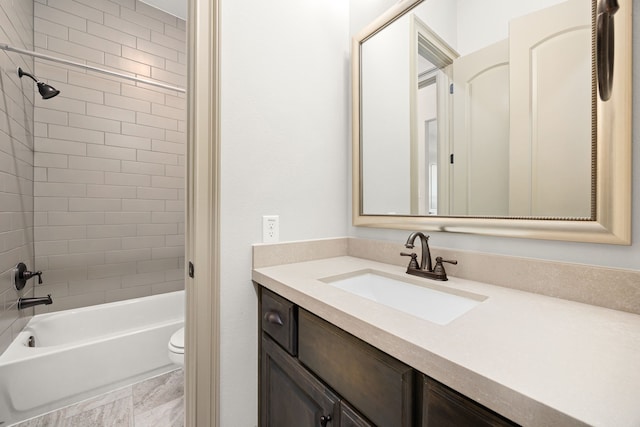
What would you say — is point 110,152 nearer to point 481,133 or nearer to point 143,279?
point 143,279

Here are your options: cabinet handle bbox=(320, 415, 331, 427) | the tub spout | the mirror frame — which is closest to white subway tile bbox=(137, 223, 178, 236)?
the tub spout

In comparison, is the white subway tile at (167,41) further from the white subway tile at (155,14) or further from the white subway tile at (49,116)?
the white subway tile at (49,116)

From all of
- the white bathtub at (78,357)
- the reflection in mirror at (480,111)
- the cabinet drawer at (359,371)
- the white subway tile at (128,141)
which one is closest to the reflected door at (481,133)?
the reflection in mirror at (480,111)

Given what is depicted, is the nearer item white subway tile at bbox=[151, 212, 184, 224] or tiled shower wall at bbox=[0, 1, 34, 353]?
tiled shower wall at bbox=[0, 1, 34, 353]

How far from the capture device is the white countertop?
1.09 feet

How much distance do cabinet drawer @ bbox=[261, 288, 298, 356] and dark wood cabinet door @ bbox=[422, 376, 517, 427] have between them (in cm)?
45

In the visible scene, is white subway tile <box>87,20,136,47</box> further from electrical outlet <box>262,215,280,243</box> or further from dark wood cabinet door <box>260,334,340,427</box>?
dark wood cabinet door <box>260,334,340,427</box>

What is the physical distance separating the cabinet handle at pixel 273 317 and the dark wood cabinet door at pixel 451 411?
534mm

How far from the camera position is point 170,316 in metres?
2.23

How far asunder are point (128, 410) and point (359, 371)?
Answer: 157 cm

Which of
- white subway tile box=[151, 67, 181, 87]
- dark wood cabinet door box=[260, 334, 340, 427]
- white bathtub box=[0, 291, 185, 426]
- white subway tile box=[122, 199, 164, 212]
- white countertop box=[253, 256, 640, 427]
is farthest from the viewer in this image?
white subway tile box=[151, 67, 181, 87]

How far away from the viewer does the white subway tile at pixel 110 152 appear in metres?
2.01

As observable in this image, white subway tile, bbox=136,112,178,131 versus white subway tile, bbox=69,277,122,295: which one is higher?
white subway tile, bbox=136,112,178,131

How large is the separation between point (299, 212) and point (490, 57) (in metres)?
0.93
